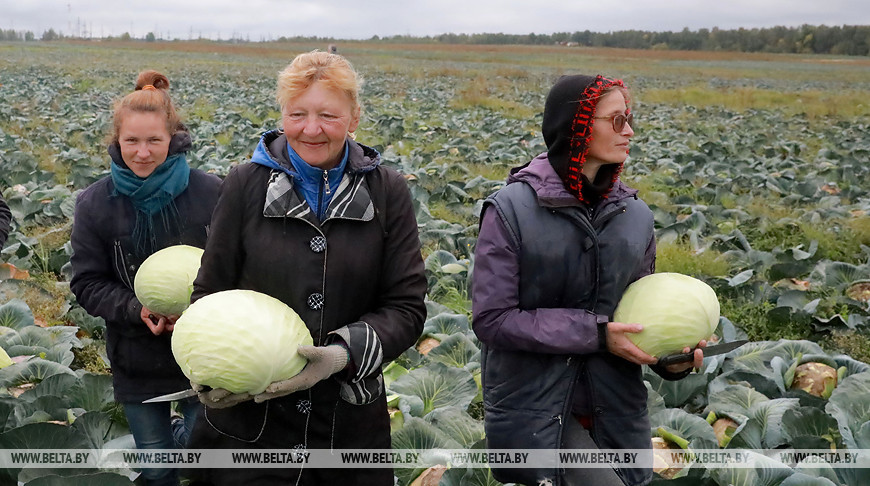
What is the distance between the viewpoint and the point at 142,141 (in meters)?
2.63

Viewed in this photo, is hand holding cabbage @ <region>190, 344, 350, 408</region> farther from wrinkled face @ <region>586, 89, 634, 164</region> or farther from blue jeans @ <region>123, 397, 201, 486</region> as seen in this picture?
wrinkled face @ <region>586, 89, 634, 164</region>

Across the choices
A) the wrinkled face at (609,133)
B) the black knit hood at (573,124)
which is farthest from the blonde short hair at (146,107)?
the wrinkled face at (609,133)

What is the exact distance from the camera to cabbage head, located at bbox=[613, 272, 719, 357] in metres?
2.28

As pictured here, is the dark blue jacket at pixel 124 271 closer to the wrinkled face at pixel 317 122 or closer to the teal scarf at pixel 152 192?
the teal scarf at pixel 152 192

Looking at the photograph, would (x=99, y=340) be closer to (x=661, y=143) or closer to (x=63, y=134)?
(x=63, y=134)

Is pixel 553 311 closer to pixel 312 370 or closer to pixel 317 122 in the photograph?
pixel 312 370

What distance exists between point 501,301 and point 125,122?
1565mm

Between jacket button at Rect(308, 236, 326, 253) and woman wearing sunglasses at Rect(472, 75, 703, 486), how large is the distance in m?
0.53

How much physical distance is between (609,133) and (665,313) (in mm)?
610

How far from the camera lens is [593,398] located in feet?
7.50

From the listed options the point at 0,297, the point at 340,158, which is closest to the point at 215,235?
the point at 340,158

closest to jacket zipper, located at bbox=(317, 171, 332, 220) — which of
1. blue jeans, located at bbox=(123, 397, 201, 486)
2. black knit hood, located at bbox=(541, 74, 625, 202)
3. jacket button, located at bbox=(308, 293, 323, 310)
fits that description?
jacket button, located at bbox=(308, 293, 323, 310)

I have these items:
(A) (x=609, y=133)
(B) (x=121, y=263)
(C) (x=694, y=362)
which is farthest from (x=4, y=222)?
(C) (x=694, y=362)

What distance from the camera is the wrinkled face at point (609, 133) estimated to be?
226cm
